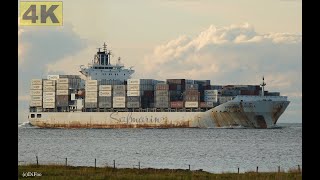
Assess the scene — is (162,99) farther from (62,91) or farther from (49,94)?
(49,94)

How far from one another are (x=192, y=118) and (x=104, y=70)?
94.2ft

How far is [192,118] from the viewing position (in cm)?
10588

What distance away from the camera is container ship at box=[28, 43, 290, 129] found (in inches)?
4154

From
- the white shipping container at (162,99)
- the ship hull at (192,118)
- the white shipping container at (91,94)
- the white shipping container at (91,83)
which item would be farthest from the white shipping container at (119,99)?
the white shipping container at (162,99)

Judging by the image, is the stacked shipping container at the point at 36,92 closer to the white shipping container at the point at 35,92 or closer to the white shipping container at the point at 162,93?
the white shipping container at the point at 35,92

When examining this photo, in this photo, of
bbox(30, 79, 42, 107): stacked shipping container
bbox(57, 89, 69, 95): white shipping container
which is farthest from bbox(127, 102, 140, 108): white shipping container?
bbox(30, 79, 42, 107): stacked shipping container

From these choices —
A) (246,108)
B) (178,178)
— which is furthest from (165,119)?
(178,178)

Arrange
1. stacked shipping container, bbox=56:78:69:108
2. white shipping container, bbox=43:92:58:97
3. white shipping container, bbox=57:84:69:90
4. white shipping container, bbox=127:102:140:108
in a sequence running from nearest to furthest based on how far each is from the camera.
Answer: white shipping container, bbox=127:102:140:108 → stacked shipping container, bbox=56:78:69:108 → white shipping container, bbox=43:92:58:97 → white shipping container, bbox=57:84:69:90

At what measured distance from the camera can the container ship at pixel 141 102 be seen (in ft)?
346

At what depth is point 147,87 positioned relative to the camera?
116000 mm

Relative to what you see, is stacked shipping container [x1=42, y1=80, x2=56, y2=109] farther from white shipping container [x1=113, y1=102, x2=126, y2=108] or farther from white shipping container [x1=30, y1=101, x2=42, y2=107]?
white shipping container [x1=113, y1=102, x2=126, y2=108]
